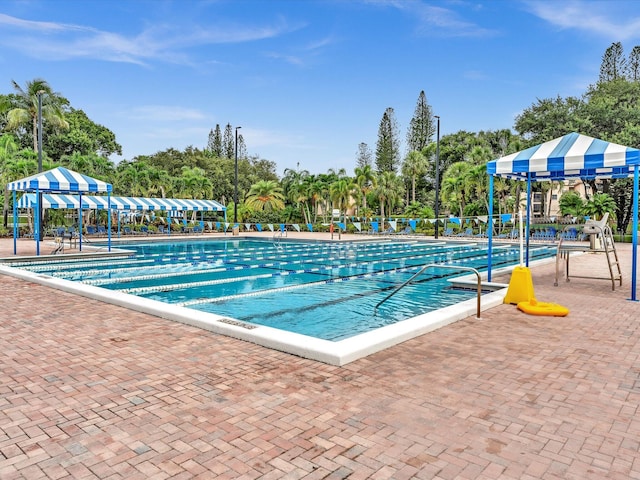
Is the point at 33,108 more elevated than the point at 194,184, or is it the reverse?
the point at 33,108

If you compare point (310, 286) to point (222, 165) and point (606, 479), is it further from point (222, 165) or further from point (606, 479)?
point (222, 165)

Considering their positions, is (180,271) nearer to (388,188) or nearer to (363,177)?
(363,177)

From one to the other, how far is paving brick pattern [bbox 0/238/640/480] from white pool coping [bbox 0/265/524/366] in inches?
5.2

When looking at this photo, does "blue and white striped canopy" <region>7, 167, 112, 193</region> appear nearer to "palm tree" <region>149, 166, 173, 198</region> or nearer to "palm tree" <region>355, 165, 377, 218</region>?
"palm tree" <region>149, 166, 173, 198</region>

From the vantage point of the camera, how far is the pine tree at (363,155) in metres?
74.2

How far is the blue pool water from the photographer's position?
788cm

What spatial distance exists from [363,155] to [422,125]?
12.7m

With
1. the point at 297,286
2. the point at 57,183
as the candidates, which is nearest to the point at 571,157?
the point at 297,286

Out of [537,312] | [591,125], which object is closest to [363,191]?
[591,125]

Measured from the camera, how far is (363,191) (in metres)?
45.1

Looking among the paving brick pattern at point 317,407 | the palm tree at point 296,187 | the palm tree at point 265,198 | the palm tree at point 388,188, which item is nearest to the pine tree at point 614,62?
the palm tree at point 388,188

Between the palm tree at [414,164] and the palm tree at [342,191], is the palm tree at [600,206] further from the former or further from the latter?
the palm tree at [414,164]

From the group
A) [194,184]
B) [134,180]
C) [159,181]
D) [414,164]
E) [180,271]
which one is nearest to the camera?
[180,271]

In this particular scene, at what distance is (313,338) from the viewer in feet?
17.3
